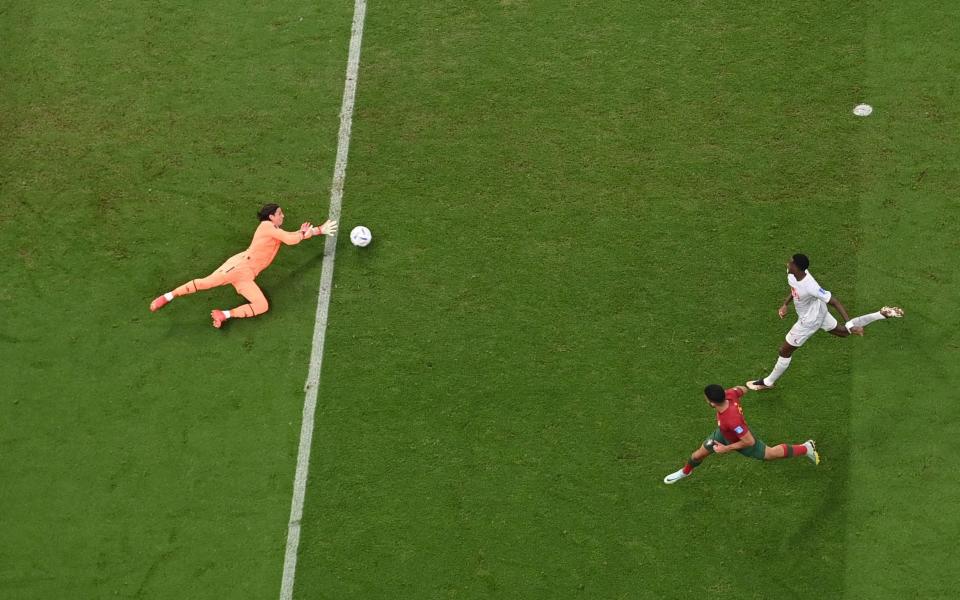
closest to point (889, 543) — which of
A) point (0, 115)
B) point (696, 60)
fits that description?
point (696, 60)

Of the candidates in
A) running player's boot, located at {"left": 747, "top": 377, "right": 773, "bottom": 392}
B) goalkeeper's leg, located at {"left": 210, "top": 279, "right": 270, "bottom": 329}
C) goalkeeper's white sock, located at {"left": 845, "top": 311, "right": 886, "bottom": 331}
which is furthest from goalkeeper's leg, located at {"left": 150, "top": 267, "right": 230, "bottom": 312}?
goalkeeper's white sock, located at {"left": 845, "top": 311, "right": 886, "bottom": 331}

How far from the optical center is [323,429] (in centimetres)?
1040

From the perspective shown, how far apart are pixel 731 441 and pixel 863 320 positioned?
2191 mm

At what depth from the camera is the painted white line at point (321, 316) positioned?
32.9 feet

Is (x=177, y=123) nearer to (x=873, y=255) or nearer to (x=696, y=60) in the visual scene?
(x=696, y=60)

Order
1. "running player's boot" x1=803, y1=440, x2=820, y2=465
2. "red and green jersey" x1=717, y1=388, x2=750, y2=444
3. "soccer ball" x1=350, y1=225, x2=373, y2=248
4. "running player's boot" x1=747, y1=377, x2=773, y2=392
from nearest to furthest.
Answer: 1. "red and green jersey" x1=717, y1=388, x2=750, y2=444
2. "running player's boot" x1=803, y1=440, x2=820, y2=465
3. "running player's boot" x1=747, y1=377, x2=773, y2=392
4. "soccer ball" x1=350, y1=225, x2=373, y2=248

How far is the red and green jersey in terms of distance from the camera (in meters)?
8.84

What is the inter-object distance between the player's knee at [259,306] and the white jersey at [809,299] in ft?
19.5

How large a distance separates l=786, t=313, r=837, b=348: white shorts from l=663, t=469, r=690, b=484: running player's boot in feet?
6.00

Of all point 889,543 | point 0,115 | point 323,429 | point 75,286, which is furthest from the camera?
point 0,115

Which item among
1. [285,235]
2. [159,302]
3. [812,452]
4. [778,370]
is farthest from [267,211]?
[812,452]

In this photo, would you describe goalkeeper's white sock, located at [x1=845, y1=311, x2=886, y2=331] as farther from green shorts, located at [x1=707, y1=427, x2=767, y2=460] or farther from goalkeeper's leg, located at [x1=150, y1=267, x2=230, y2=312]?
goalkeeper's leg, located at [x1=150, y1=267, x2=230, y2=312]

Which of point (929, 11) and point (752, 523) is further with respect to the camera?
point (929, 11)

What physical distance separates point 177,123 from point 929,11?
9803mm
